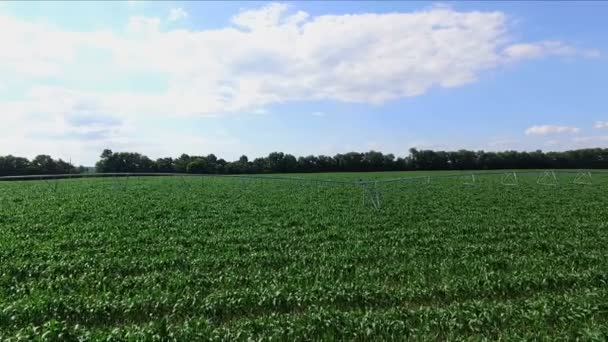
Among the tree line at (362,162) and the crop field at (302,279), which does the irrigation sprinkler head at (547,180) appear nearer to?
the crop field at (302,279)

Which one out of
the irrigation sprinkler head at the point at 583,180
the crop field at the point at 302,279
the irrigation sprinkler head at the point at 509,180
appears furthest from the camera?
the irrigation sprinkler head at the point at 583,180

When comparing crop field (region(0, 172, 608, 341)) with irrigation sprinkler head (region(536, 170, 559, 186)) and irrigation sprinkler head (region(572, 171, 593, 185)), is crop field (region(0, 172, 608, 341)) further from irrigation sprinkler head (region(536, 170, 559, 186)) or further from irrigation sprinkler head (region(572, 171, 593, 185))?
irrigation sprinkler head (region(572, 171, 593, 185))

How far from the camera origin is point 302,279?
945cm

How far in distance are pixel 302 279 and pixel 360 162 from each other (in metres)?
117

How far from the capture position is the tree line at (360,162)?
4437 inches

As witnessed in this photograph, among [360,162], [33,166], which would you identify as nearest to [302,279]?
[33,166]

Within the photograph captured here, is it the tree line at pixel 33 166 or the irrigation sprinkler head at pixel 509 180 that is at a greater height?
the tree line at pixel 33 166

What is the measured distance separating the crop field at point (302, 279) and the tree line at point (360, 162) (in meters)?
99.7

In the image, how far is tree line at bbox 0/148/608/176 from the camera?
113 metres

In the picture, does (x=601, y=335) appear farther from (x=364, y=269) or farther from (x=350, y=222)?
(x=350, y=222)

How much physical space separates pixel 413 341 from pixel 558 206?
71.5ft

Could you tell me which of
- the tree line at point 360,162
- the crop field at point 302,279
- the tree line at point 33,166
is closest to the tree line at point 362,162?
the tree line at point 360,162

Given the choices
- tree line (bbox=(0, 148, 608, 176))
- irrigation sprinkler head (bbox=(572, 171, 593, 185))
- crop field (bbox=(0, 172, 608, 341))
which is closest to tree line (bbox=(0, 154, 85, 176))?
tree line (bbox=(0, 148, 608, 176))

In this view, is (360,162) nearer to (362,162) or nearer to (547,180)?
(362,162)
